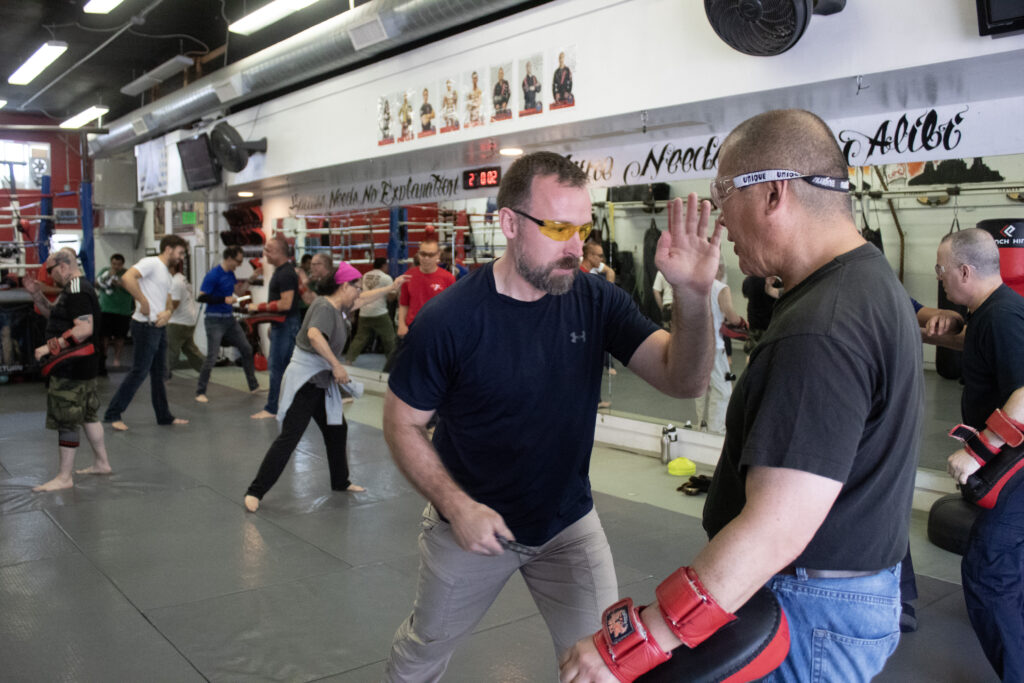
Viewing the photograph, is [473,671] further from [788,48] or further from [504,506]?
[788,48]

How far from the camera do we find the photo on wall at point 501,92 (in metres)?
7.36

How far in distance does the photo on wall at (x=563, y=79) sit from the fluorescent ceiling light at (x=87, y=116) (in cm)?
1257

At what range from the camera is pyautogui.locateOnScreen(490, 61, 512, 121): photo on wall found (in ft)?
24.2

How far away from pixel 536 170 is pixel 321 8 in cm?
956

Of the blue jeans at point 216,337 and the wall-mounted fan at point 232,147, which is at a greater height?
the wall-mounted fan at point 232,147

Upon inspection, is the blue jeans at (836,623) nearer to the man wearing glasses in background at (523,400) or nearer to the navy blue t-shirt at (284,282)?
the man wearing glasses in background at (523,400)

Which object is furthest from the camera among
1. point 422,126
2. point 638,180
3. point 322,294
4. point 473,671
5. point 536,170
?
point 422,126

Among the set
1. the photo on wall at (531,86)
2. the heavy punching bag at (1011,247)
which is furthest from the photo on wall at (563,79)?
the heavy punching bag at (1011,247)

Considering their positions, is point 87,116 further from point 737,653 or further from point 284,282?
point 737,653

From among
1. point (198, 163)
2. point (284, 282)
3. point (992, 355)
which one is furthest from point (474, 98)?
point (198, 163)

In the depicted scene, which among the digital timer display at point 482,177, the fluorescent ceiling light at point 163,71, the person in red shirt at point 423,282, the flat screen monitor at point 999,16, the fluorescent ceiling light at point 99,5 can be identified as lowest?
the person in red shirt at point 423,282

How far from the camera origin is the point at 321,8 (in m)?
10.8

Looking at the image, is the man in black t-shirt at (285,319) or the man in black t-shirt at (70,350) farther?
the man in black t-shirt at (285,319)

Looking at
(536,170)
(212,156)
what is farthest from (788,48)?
(212,156)
